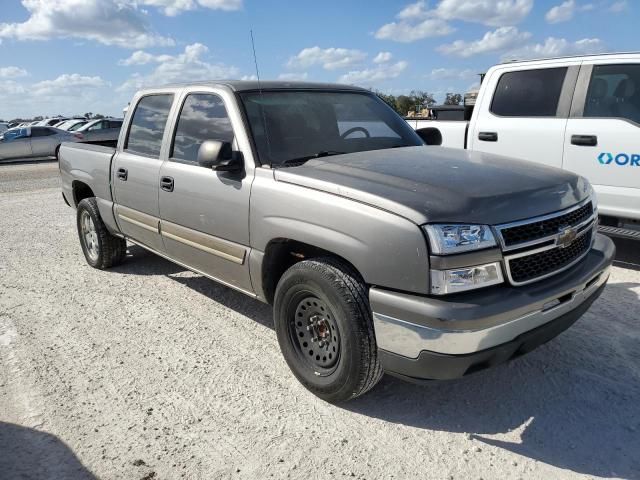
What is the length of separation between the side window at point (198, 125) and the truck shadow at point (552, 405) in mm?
2049

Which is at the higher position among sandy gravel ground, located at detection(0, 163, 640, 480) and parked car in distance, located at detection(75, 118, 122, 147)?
parked car in distance, located at detection(75, 118, 122, 147)

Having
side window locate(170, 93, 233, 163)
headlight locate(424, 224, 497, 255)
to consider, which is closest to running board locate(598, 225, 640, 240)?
headlight locate(424, 224, 497, 255)

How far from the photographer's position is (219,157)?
327cm

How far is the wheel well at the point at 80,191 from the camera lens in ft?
19.2

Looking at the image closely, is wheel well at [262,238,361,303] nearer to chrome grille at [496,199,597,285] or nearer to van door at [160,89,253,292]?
van door at [160,89,253,292]

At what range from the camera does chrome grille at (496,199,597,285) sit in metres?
2.55

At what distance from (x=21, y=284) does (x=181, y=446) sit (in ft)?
11.3

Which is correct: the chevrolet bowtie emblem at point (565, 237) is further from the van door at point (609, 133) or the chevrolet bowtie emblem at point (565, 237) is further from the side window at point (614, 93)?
the side window at point (614, 93)

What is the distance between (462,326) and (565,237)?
0.92 meters

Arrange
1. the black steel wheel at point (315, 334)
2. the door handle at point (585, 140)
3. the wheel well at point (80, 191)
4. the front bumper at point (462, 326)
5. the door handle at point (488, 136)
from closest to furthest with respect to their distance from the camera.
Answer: the front bumper at point (462, 326) < the black steel wheel at point (315, 334) < the door handle at point (585, 140) < the wheel well at point (80, 191) < the door handle at point (488, 136)

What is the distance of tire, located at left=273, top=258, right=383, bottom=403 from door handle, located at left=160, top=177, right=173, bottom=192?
56.9 inches

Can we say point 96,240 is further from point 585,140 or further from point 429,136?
point 585,140

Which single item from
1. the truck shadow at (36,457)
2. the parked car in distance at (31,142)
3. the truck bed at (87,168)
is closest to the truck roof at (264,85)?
the truck bed at (87,168)

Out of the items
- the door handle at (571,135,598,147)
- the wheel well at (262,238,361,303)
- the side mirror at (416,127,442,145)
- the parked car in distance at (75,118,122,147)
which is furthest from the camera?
the parked car in distance at (75,118,122,147)
